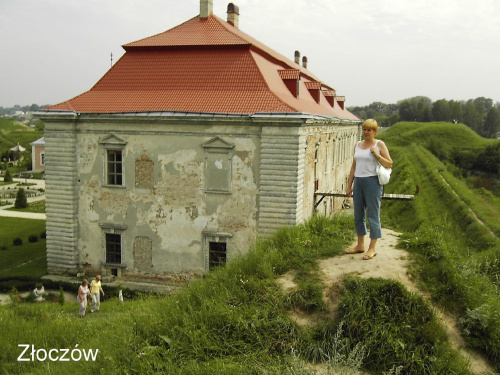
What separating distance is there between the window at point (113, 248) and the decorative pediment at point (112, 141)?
136 inches

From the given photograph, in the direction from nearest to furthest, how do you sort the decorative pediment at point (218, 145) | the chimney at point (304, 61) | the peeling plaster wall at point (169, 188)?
the peeling plaster wall at point (169, 188), the decorative pediment at point (218, 145), the chimney at point (304, 61)

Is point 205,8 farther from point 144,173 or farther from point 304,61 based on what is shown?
point 304,61

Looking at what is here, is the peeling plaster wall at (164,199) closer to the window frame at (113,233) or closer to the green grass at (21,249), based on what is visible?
the window frame at (113,233)

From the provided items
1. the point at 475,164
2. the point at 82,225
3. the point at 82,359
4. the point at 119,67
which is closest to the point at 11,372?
the point at 82,359

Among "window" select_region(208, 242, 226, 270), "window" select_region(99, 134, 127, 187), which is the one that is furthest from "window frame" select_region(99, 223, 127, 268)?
"window" select_region(208, 242, 226, 270)

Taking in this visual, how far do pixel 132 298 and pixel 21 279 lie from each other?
5.06 metres

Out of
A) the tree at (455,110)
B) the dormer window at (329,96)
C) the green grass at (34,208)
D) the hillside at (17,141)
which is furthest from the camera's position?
the tree at (455,110)

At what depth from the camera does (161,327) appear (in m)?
6.60

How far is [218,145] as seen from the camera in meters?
15.8

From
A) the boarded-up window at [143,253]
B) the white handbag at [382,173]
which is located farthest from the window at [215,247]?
the white handbag at [382,173]

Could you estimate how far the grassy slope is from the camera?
6.27m

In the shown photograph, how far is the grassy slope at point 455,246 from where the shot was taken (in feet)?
20.6

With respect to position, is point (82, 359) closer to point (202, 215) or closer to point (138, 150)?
point (202, 215)

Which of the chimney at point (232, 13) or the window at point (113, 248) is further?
the chimney at point (232, 13)
